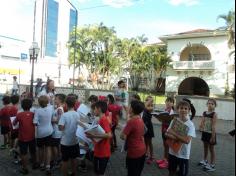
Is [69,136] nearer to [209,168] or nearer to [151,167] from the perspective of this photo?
[151,167]

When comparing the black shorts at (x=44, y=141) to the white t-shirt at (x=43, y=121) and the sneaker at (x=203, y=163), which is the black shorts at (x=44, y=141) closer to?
the white t-shirt at (x=43, y=121)

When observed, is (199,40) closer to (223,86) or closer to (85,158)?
(223,86)

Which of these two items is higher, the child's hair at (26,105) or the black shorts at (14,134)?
the child's hair at (26,105)

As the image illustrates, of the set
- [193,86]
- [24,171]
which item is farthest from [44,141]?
[193,86]

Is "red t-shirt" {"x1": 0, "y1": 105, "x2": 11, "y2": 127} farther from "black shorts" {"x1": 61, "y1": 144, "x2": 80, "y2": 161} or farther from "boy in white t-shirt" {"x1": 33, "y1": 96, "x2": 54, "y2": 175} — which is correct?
"black shorts" {"x1": 61, "y1": 144, "x2": 80, "y2": 161}

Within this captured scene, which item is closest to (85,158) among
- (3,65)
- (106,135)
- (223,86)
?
(106,135)

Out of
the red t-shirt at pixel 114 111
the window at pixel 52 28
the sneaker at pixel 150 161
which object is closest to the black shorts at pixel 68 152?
the sneaker at pixel 150 161

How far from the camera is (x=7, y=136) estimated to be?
333 inches

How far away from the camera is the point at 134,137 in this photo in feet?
16.4

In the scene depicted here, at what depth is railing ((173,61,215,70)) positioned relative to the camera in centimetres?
3602

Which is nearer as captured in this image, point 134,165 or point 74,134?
point 134,165

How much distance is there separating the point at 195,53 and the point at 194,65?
347 centimetres

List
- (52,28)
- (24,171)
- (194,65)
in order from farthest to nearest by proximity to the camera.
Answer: (52,28), (194,65), (24,171)

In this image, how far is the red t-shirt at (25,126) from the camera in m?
6.38
